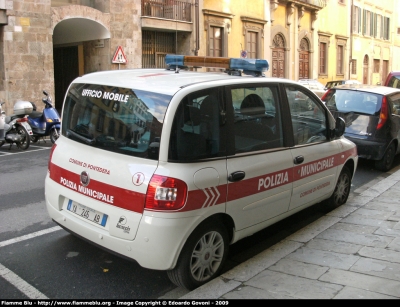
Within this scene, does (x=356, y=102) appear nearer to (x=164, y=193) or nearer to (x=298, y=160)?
(x=298, y=160)

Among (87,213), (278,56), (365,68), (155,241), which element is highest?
(365,68)

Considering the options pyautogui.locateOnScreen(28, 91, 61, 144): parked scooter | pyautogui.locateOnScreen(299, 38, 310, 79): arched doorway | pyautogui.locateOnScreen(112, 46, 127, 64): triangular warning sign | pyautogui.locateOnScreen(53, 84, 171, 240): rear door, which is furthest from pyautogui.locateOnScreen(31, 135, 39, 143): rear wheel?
pyautogui.locateOnScreen(299, 38, 310, 79): arched doorway

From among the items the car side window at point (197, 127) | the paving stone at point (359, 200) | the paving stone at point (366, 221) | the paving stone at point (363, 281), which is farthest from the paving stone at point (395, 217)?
the car side window at point (197, 127)

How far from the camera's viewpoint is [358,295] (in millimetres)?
3539

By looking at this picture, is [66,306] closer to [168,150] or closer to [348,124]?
[168,150]

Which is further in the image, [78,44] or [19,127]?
[78,44]

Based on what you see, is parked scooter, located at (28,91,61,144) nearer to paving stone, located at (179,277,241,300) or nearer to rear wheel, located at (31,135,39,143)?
rear wheel, located at (31,135,39,143)

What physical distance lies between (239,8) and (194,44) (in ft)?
14.6

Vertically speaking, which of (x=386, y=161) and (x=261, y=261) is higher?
(x=386, y=161)

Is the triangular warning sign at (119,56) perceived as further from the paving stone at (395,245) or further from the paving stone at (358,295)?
the paving stone at (358,295)

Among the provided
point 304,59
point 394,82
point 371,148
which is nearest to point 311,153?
point 371,148

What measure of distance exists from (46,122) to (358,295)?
9844 mm

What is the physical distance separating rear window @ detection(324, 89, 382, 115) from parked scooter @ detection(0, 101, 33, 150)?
22.8 ft

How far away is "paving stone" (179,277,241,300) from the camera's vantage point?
140 inches
